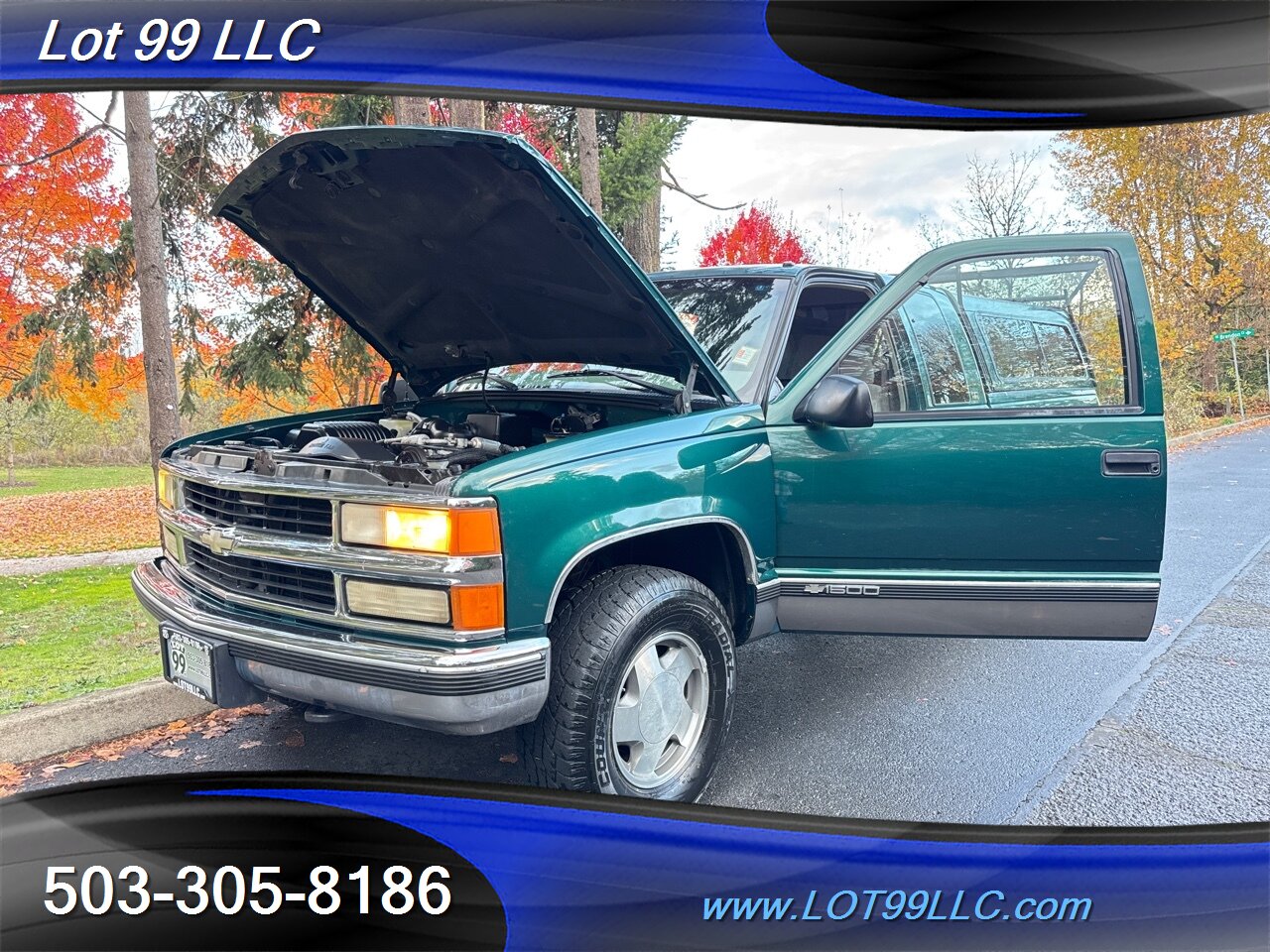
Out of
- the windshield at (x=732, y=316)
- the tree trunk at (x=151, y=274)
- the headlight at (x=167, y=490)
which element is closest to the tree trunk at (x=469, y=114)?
the tree trunk at (x=151, y=274)

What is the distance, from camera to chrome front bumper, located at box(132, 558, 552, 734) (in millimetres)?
2266

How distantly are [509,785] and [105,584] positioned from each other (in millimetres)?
4952

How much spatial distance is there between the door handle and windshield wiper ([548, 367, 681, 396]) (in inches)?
64.6

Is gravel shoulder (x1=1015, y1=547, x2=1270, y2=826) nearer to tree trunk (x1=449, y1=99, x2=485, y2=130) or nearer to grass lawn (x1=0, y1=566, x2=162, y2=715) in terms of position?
grass lawn (x1=0, y1=566, x2=162, y2=715)

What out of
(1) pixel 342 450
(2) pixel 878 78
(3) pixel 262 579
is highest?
(2) pixel 878 78

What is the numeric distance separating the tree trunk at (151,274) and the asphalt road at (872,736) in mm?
5280

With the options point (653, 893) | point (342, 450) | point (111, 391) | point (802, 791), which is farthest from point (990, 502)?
point (111, 391)

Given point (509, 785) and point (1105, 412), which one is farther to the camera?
point (1105, 412)

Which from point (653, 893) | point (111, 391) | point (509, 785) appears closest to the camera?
point (653, 893)

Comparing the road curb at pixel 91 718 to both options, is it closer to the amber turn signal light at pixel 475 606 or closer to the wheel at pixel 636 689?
the wheel at pixel 636 689

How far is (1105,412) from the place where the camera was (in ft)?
10.5

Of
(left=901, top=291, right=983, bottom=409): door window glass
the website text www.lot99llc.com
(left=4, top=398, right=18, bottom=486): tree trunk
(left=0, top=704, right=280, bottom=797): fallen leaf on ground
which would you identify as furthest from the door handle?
(left=4, top=398, right=18, bottom=486): tree trunk

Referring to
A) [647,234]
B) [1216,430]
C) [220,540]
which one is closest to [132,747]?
[220,540]

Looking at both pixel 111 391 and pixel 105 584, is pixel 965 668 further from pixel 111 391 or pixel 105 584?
pixel 111 391
